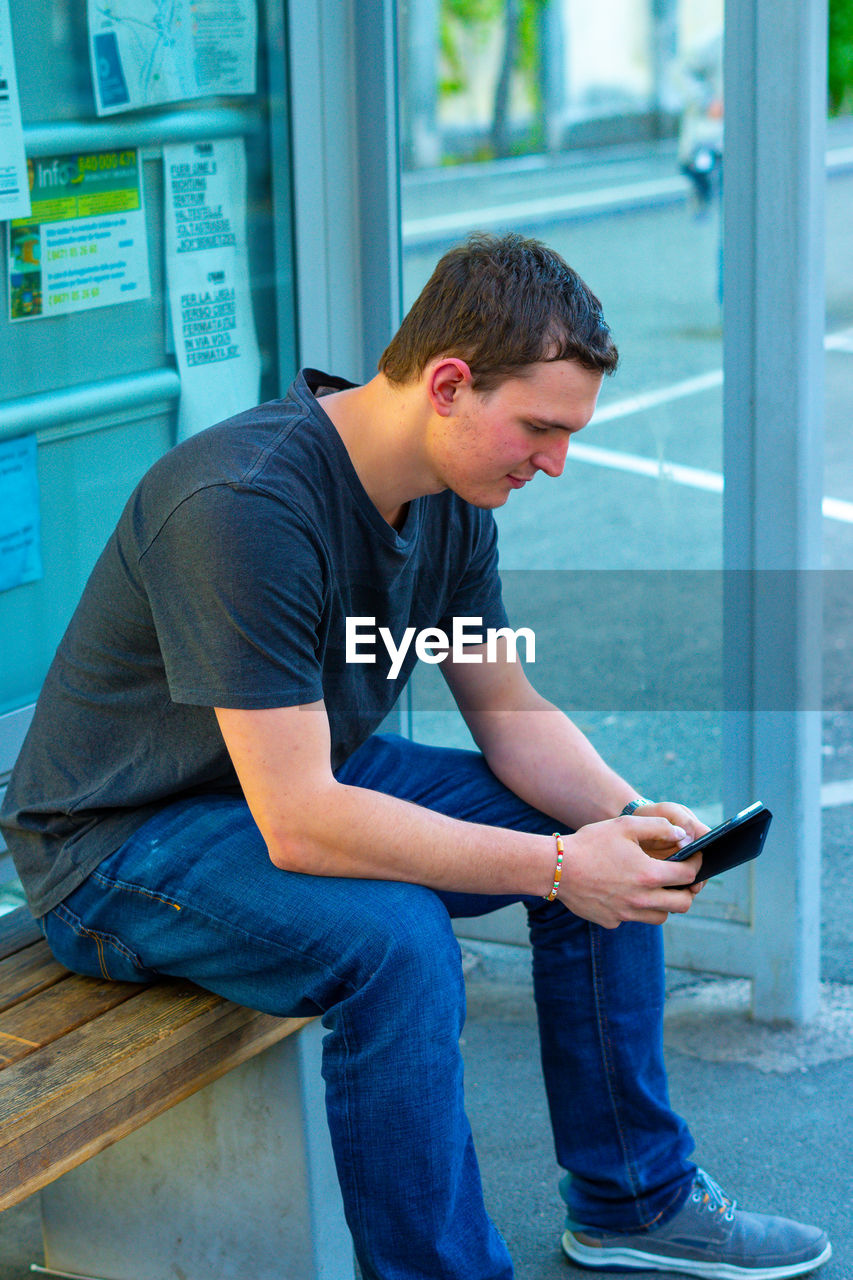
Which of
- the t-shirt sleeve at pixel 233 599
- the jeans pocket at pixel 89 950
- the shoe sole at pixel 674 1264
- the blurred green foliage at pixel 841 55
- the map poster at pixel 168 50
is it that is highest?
the blurred green foliage at pixel 841 55

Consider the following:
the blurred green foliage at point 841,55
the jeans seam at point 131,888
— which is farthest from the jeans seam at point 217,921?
the blurred green foliage at point 841,55

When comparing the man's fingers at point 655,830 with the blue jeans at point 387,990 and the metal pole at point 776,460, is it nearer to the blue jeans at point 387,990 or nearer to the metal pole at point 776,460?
the blue jeans at point 387,990

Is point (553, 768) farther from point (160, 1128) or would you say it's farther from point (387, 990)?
point (160, 1128)

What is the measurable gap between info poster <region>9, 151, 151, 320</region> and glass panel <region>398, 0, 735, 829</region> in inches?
23.7

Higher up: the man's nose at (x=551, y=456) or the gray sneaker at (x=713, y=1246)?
the man's nose at (x=551, y=456)

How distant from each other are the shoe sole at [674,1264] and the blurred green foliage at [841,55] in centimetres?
2231

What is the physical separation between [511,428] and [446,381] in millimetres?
102

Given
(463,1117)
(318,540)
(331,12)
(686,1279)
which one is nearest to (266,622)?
(318,540)

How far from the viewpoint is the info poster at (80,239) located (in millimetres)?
2430

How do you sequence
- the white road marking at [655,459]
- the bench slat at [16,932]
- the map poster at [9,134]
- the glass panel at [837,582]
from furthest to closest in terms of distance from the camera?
the glass panel at [837,582] < the white road marking at [655,459] < the map poster at [9,134] < the bench slat at [16,932]

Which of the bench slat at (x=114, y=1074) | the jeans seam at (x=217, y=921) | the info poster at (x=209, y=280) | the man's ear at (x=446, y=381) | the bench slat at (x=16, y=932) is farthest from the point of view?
the info poster at (x=209, y=280)

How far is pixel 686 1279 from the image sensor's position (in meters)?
2.26

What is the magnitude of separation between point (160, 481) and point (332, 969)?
2.09 feet

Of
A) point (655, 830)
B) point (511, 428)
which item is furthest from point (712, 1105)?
point (511, 428)
